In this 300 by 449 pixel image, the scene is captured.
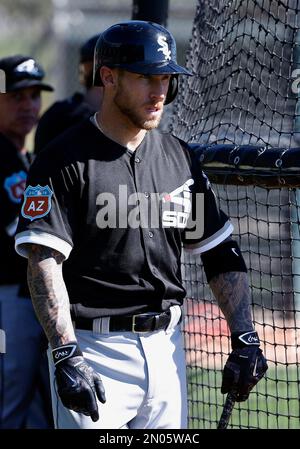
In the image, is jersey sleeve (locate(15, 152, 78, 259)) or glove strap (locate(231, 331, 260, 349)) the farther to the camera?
glove strap (locate(231, 331, 260, 349))

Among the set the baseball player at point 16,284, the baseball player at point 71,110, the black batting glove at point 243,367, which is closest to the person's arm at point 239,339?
the black batting glove at point 243,367

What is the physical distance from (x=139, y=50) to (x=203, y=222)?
690 millimetres

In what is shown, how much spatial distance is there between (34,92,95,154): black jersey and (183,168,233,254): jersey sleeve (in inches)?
88.7

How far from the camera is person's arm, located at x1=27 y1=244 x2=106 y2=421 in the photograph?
3.42 meters

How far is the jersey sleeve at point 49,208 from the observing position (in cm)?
359

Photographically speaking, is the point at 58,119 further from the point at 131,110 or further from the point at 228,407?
the point at 228,407

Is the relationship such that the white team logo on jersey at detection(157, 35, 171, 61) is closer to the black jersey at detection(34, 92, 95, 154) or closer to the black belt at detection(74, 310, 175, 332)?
the black belt at detection(74, 310, 175, 332)

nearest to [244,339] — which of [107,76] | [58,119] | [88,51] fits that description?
[107,76]

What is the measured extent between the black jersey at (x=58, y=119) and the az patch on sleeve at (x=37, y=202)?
2.39m

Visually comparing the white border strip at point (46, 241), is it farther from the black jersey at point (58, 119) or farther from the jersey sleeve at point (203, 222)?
the black jersey at point (58, 119)

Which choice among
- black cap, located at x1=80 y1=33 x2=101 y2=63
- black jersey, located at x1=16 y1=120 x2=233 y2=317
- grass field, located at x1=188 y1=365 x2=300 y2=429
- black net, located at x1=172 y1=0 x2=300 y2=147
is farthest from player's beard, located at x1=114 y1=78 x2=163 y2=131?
black cap, located at x1=80 y1=33 x2=101 y2=63

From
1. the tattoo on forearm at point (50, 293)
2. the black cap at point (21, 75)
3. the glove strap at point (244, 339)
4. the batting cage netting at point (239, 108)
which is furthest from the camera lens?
the black cap at point (21, 75)

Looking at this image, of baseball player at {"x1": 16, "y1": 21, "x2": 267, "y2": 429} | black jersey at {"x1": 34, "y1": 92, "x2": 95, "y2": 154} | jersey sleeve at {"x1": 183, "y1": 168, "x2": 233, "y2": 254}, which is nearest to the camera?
baseball player at {"x1": 16, "y1": 21, "x2": 267, "y2": 429}

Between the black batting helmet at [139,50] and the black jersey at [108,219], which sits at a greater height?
the black batting helmet at [139,50]
